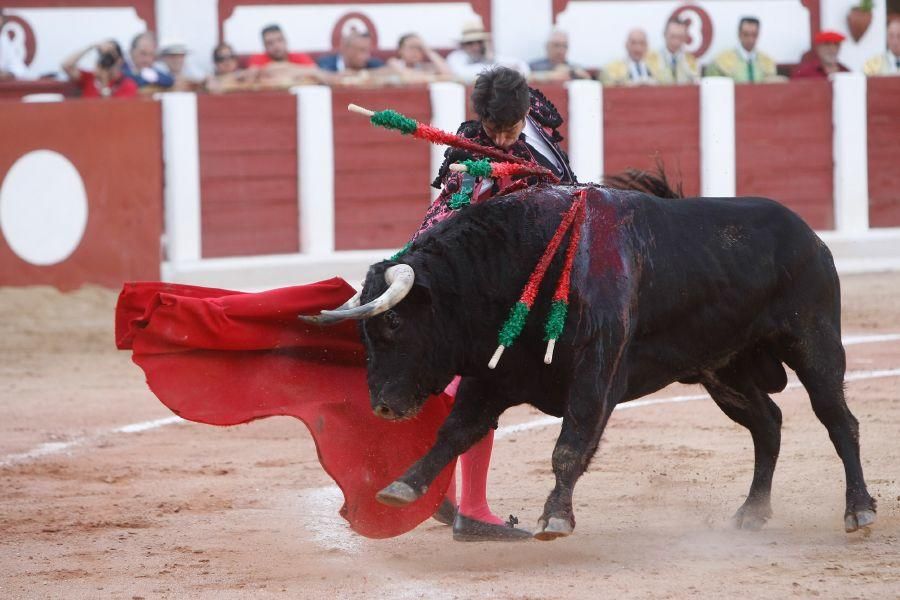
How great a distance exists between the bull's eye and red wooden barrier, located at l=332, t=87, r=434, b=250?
545cm

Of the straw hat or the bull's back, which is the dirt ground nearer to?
the bull's back

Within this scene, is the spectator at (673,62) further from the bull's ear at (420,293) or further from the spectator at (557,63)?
the bull's ear at (420,293)

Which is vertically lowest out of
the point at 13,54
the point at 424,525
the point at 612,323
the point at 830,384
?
the point at 424,525

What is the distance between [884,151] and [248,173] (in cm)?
405

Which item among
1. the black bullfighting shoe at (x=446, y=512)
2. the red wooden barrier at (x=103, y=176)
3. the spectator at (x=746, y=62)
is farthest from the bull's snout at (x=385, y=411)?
the spectator at (x=746, y=62)

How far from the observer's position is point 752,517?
12.4 ft

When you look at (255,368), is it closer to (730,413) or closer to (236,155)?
(730,413)

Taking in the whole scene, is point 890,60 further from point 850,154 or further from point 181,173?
point 181,173

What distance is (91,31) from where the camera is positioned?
32.3 feet

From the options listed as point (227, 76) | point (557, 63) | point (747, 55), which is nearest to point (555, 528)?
point (227, 76)

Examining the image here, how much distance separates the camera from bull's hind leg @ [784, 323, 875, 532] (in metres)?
3.66

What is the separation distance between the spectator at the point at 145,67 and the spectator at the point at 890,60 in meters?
4.62

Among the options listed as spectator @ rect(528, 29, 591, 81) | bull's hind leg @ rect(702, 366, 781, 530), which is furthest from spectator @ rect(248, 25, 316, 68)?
bull's hind leg @ rect(702, 366, 781, 530)

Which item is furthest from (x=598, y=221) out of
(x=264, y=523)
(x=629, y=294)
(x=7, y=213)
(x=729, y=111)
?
(x=729, y=111)
